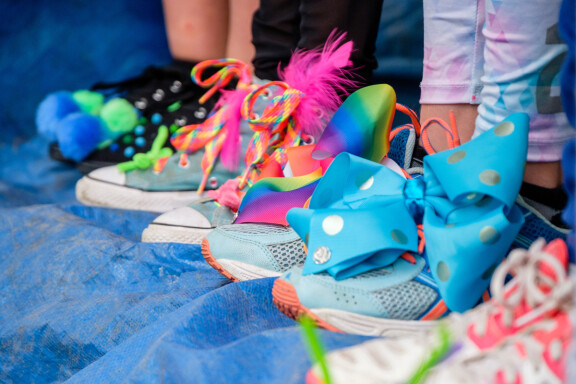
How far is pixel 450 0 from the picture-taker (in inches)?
26.0

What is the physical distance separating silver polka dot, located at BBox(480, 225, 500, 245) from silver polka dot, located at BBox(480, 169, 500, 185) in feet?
0.13

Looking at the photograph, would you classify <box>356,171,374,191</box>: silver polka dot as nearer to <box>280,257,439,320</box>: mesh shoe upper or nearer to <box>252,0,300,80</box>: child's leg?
<box>280,257,439,320</box>: mesh shoe upper

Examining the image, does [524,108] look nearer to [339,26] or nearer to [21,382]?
[339,26]

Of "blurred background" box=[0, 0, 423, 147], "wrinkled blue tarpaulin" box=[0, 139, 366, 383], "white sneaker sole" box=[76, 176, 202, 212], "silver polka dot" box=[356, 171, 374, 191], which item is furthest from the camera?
"blurred background" box=[0, 0, 423, 147]

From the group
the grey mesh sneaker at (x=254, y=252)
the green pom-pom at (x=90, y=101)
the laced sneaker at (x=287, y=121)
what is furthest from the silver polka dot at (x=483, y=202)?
the green pom-pom at (x=90, y=101)

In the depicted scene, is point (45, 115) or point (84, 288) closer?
point (84, 288)

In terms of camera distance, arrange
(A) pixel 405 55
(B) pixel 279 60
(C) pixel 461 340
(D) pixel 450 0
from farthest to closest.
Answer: (A) pixel 405 55 → (B) pixel 279 60 → (D) pixel 450 0 → (C) pixel 461 340

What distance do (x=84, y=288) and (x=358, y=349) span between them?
1.67 feet

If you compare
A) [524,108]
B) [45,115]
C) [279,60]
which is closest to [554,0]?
[524,108]

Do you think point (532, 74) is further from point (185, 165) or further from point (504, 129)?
point (185, 165)

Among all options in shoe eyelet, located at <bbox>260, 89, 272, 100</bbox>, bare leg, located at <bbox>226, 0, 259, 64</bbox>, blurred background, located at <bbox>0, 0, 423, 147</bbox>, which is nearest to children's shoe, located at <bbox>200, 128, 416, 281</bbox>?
shoe eyelet, located at <bbox>260, 89, 272, 100</bbox>

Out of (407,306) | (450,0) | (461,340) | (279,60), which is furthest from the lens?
(279,60)

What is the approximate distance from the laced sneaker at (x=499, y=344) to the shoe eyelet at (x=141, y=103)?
0.96 meters

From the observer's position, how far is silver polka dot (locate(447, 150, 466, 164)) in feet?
1.73
